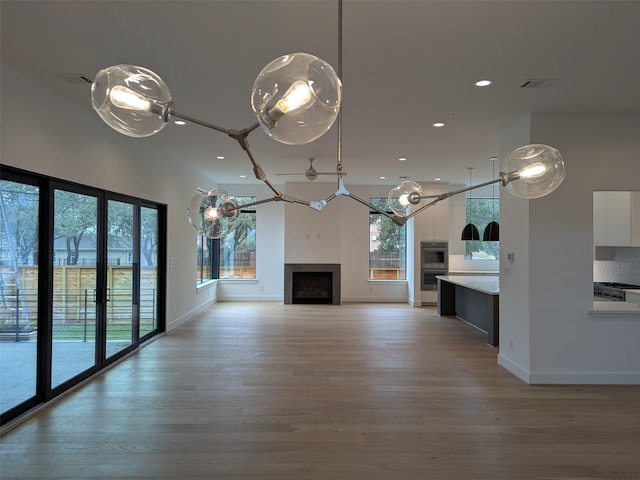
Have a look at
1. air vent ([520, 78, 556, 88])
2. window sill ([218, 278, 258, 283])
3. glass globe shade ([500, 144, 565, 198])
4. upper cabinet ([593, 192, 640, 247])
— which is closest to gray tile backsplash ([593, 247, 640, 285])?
upper cabinet ([593, 192, 640, 247])

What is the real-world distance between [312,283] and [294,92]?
8580mm

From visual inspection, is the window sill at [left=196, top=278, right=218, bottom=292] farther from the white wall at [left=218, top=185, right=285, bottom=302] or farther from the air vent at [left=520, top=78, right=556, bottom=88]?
the air vent at [left=520, top=78, right=556, bottom=88]

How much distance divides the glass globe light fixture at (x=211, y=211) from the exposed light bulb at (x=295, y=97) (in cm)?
94

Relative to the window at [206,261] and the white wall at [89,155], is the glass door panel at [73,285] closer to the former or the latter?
the white wall at [89,155]

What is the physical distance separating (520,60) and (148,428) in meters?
3.95

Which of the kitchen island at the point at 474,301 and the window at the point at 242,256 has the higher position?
the window at the point at 242,256

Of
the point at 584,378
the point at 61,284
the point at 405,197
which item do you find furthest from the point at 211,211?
the point at 584,378

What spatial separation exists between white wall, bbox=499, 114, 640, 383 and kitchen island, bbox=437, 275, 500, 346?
4.37 feet

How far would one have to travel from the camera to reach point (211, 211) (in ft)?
6.30

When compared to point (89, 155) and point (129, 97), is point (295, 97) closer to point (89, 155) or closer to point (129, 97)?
point (129, 97)

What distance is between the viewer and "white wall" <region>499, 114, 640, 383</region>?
4.02m

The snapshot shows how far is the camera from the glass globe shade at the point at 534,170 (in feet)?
5.48

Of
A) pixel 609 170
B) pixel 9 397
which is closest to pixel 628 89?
pixel 609 170

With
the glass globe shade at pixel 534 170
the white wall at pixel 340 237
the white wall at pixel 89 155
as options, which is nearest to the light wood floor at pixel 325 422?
the glass globe shade at pixel 534 170
